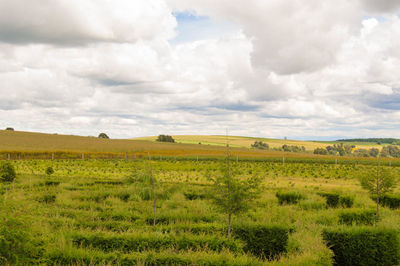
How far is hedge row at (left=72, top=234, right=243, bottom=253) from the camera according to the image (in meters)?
10.7

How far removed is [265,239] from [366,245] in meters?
3.69

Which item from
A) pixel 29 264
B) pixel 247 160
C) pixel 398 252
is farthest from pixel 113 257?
pixel 247 160

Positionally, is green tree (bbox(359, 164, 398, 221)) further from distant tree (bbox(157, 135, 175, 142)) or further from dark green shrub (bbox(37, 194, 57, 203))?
distant tree (bbox(157, 135, 175, 142))

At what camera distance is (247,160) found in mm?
71875

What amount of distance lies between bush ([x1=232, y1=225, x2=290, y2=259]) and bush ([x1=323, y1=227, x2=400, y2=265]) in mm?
1651

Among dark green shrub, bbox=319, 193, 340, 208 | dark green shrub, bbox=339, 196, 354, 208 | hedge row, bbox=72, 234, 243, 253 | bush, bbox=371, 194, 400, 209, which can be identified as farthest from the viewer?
dark green shrub, bbox=319, 193, 340, 208

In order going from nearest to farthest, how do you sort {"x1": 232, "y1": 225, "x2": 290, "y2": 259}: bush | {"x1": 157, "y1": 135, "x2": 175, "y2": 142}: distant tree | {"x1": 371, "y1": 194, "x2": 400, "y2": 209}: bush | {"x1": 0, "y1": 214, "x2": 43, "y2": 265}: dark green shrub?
{"x1": 0, "y1": 214, "x2": 43, "y2": 265}: dark green shrub, {"x1": 232, "y1": 225, "x2": 290, "y2": 259}: bush, {"x1": 371, "y1": 194, "x2": 400, "y2": 209}: bush, {"x1": 157, "y1": 135, "x2": 175, "y2": 142}: distant tree

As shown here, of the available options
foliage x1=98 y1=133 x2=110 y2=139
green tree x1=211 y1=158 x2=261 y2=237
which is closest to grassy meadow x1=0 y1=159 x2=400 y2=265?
green tree x1=211 y1=158 x2=261 y2=237

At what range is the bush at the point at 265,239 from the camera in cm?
1221

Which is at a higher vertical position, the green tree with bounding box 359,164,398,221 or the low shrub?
the green tree with bounding box 359,164,398,221

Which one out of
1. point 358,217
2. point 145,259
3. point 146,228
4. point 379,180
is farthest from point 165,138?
point 145,259

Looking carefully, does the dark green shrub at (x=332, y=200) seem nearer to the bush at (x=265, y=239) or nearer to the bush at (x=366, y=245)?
the bush at (x=366, y=245)

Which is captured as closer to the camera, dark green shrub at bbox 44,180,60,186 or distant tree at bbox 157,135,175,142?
dark green shrub at bbox 44,180,60,186

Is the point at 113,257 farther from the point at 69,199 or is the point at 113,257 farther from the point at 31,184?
the point at 31,184
